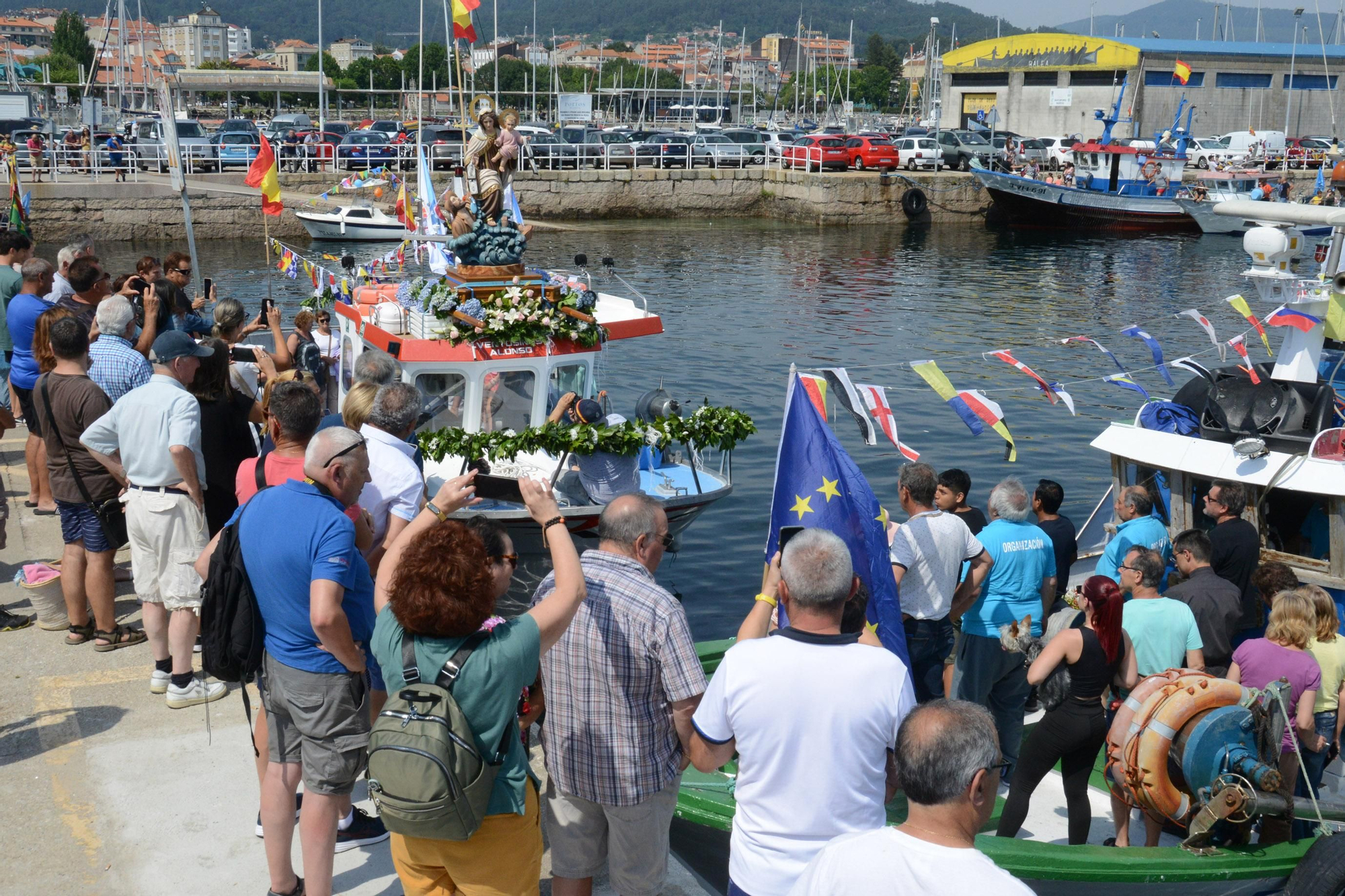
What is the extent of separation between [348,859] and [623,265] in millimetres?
29065

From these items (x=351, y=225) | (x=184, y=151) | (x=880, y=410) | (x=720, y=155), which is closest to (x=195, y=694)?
(x=880, y=410)

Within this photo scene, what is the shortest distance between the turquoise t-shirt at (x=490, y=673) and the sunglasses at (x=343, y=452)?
0.81m

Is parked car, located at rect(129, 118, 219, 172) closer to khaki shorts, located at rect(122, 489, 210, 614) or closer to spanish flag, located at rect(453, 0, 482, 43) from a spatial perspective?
spanish flag, located at rect(453, 0, 482, 43)

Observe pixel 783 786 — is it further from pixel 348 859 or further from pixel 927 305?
pixel 927 305

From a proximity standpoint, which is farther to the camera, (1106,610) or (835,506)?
(835,506)

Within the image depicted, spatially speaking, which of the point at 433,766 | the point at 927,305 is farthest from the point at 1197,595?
the point at 927,305

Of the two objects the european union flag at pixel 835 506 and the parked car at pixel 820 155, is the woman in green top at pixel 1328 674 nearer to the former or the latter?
the european union flag at pixel 835 506

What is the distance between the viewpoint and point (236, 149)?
42.0 meters

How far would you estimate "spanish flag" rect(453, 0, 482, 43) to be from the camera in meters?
11.4

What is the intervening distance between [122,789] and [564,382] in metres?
5.31

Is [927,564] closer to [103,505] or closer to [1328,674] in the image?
[1328,674]

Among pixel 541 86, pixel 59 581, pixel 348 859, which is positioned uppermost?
pixel 541 86

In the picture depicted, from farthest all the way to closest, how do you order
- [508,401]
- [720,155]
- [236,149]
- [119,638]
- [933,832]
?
[720,155], [236,149], [508,401], [119,638], [933,832]

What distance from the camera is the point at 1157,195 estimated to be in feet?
144
